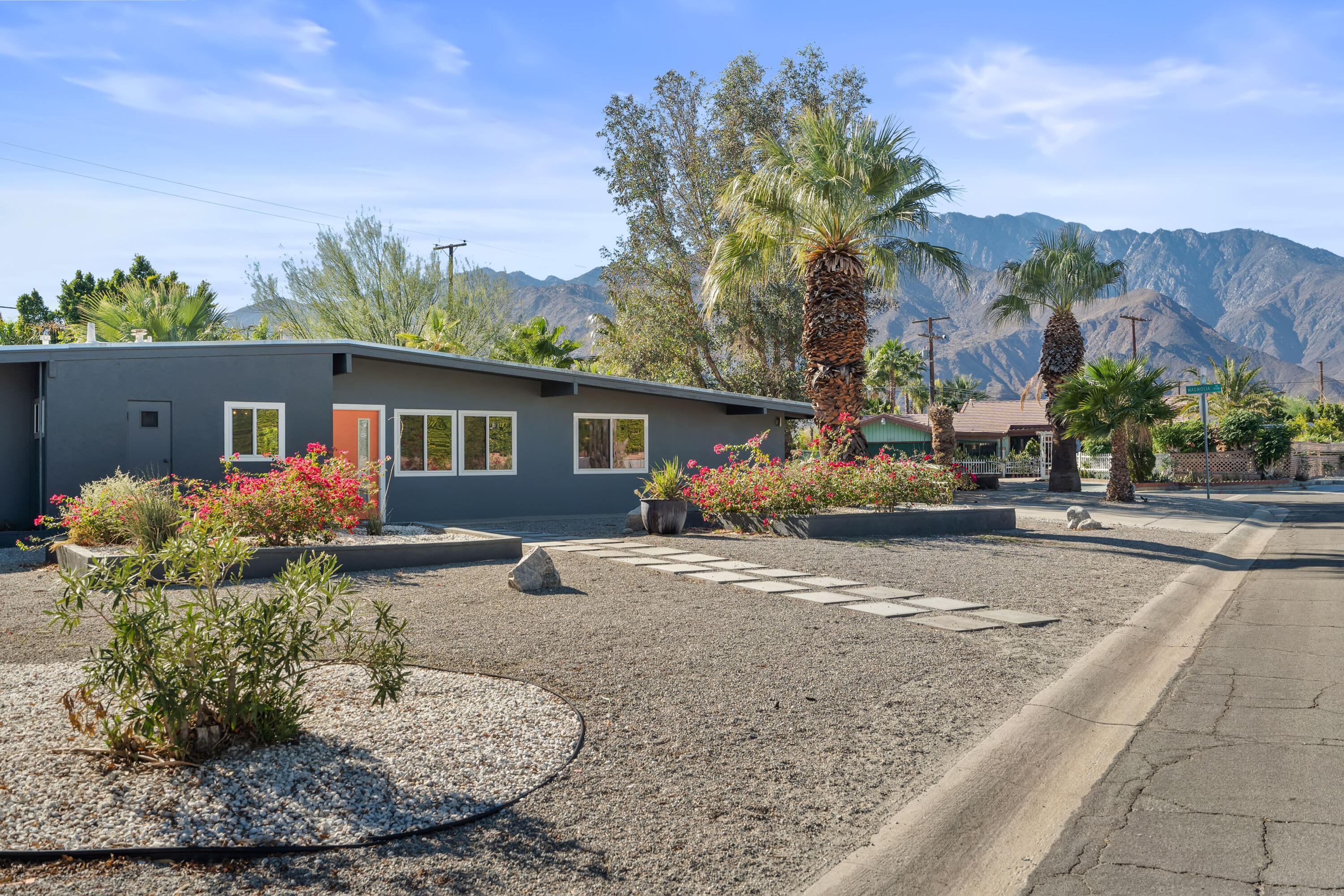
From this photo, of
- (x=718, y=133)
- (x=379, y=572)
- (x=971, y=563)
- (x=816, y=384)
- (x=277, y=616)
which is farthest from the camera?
(x=718, y=133)

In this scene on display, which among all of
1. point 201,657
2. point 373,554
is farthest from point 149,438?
point 201,657

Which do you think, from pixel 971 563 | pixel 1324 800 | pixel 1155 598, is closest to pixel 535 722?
pixel 1324 800

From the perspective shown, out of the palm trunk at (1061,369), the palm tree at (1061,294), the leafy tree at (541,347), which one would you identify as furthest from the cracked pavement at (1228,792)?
the palm tree at (1061,294)

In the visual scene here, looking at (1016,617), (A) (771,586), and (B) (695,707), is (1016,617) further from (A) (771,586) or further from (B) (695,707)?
(B) (695,707)

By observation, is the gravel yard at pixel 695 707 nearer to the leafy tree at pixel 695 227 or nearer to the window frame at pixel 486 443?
the window frame at pixel 486 443

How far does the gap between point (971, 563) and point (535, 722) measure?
7.54 meters

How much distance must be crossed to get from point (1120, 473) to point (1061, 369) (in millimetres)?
5819

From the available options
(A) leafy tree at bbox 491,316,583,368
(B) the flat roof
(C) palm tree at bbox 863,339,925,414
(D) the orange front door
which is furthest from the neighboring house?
(D) the orange front door

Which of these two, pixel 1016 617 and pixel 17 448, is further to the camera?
pixel 17 448

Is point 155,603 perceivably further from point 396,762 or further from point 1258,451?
point 1258,451

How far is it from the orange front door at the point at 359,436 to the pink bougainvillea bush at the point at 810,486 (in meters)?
5.40

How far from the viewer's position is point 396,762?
3.69 meters

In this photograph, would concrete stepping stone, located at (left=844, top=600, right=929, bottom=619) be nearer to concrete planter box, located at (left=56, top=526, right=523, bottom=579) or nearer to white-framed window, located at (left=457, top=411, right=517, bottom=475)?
concrete planter box, located at (left=56, top=526, right=523, bottom=579)

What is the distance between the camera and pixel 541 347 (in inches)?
962
